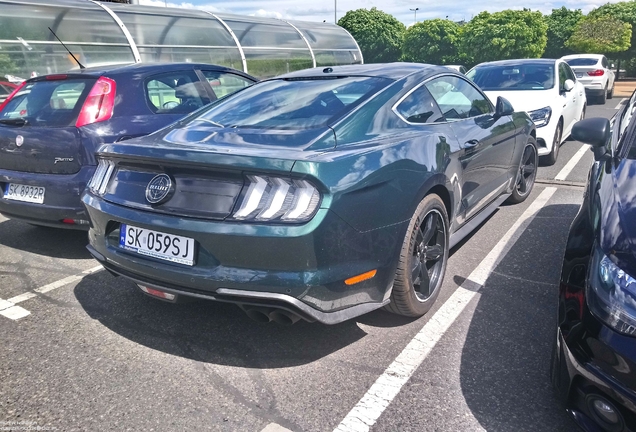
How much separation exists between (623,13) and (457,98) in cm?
3839

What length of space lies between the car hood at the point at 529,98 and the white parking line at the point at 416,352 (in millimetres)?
3474

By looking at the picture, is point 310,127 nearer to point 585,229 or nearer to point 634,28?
point 585,229

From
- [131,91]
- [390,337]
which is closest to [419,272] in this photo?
[390,337]

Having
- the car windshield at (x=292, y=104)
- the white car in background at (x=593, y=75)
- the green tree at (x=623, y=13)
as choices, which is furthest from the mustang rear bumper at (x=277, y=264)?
the green tree at (x=623, y=13)

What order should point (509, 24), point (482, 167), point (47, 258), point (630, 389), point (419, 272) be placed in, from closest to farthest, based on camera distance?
point (630, 389) → point (419, 272) → point (482, 167) → point (47, 258) → point (509, 24)

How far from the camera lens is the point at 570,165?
24.3 feet

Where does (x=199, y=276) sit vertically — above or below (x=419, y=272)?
above

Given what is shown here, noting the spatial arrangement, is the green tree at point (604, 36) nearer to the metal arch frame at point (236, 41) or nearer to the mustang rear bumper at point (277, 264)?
the metal arch frame at point (236, 41)

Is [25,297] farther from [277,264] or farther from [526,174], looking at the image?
[526,174]

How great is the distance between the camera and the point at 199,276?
→ 2457 mm

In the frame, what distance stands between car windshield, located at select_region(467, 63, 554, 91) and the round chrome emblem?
21.6ft

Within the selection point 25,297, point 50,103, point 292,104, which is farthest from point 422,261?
point 50,103

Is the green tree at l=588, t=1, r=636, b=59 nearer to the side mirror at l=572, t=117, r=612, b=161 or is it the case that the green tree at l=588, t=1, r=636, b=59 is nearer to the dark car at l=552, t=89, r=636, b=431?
the side mirror at l=572, t=117, r=612, b=161

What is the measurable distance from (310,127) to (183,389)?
4.87 feet
